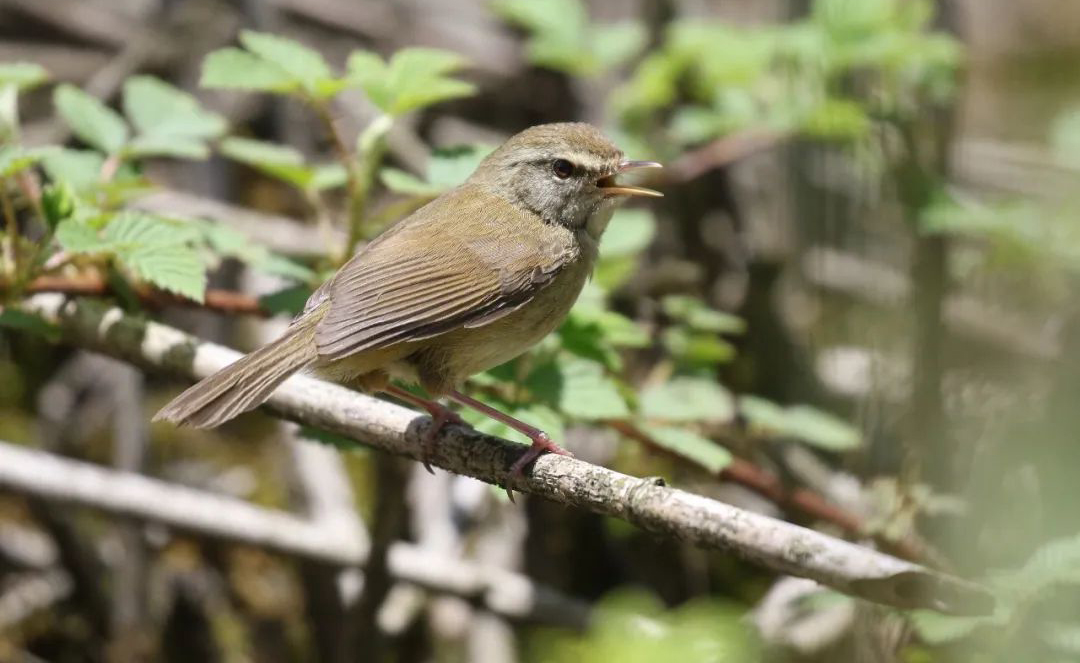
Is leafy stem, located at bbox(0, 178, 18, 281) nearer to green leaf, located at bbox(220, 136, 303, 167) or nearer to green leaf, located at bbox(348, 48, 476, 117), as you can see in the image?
green leaf, located at bbox(220, 136, 303, 167)

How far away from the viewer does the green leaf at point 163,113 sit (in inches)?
112

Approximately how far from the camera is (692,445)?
101 inches

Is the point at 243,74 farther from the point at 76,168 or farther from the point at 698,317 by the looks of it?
the point at 698,317

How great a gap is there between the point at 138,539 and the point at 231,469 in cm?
86

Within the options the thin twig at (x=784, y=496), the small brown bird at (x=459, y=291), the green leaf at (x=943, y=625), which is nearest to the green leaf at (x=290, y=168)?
the small brown bird at (x=459, y=291)

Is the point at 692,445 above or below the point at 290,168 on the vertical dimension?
below

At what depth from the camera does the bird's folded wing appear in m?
2.43

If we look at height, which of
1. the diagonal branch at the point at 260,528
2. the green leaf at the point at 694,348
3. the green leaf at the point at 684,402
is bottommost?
the diagonal branch at the point at 260,528

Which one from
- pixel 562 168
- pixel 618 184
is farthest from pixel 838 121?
pixel 562 168

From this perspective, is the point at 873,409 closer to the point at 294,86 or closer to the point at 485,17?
the point at 294,86

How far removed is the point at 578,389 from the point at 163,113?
1317 millimetres

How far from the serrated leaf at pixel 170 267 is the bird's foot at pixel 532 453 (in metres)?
0.71

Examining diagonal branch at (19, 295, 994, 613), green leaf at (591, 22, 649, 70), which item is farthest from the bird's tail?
green leaf at (591, 22, 649, 70)

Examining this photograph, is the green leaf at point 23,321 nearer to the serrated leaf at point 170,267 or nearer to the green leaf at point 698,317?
the serrated leaf at point 170,267
